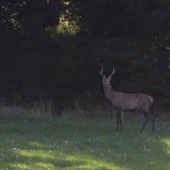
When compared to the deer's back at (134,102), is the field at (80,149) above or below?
below

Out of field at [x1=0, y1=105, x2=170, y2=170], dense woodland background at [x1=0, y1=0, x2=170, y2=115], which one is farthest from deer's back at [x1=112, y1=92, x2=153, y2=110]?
dense woodland background at [x1=0, y1=0, x2=170, y2=115]

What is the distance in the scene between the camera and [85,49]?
15852 millimetres

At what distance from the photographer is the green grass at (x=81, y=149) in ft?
18.6

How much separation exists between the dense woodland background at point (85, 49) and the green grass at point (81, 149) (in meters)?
5.41

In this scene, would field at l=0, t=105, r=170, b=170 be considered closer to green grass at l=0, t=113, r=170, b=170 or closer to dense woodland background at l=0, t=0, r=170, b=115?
green grass at l=0, t=113, r=170, b=170

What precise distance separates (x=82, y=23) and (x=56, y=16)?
10.2 ft

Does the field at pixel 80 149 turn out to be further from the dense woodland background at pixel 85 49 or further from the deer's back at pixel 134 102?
the dense woodland background at pixel 85 49

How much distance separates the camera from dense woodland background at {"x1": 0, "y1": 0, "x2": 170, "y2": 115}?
1459cm

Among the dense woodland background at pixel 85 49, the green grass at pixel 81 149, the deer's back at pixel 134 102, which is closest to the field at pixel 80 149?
the green grass at pixel 81 149

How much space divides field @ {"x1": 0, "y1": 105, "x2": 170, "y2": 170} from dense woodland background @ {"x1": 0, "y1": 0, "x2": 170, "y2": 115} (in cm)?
525

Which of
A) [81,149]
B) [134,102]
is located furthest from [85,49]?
[81,149]

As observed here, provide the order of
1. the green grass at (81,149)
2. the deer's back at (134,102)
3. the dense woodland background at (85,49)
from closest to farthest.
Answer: the green grass at (81,149) → the deer's back at (134,102) → the dense woodland background at (85,49)

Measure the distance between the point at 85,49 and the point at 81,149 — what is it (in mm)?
9525

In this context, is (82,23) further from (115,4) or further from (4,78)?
(4,78)
